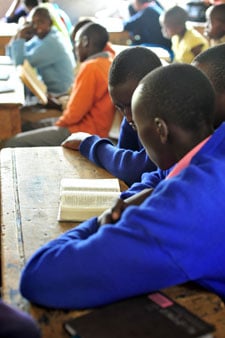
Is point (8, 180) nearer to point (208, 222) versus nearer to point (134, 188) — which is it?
point (134, 188)

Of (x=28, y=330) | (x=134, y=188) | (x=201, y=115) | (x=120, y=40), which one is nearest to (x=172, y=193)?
(x=201, y=115)

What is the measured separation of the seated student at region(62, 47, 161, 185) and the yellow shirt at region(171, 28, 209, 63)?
2.72 metres

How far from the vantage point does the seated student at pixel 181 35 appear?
184 inches

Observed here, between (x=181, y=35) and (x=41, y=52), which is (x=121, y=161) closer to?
(x=41, y=52)

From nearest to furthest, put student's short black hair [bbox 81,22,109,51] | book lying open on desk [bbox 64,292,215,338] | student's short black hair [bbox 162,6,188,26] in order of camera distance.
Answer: book lying open on desk [bbox 64,292,215,338] → student's short black hair [bbox 81,22,109,51] → student's short black hair [bbox 162,6,188,26]

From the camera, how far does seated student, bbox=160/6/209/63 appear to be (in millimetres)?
4668

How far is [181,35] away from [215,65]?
A: 3296mm

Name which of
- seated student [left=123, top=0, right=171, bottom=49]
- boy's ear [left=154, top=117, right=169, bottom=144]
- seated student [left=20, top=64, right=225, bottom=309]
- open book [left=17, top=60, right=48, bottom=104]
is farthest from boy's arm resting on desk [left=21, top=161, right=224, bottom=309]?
seated student [left=123, top=0, right=171, bottom=49]

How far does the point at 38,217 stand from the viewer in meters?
1.52

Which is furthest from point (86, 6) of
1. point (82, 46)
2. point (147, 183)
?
point (147, 183)

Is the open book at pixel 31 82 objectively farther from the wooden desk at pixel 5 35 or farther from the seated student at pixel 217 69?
the seated student at pixel 217 69

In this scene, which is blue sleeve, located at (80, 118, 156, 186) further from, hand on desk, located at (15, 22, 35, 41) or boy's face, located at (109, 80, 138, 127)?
hand on desk, located at (15, 22, 35, 41)

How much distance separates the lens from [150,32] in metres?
6.12

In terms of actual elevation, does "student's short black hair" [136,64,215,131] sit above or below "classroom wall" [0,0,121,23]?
above
